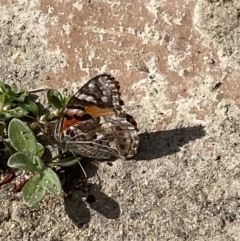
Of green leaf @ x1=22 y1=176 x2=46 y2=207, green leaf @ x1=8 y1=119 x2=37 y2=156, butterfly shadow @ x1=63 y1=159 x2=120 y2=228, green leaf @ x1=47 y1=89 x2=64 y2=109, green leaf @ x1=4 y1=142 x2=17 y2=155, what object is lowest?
butterfly shadow @ x1=63 y1=159 x2=120 y2=228

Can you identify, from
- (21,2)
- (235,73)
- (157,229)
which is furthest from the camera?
→ (21,2)

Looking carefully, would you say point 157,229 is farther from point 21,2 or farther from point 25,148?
point 21,2

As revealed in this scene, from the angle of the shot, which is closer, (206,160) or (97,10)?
(206,160)

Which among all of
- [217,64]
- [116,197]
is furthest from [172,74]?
[116,197]

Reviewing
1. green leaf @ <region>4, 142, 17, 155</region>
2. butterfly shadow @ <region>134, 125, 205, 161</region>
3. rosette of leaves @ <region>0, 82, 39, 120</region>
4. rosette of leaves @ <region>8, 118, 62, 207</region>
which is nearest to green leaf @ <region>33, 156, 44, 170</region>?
rosette of leaves @ <region>8, 118, 62, 207</region>

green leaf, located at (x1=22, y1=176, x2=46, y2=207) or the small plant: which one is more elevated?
the small plant

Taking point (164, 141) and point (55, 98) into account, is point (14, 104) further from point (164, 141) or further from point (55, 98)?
point (164, 141)

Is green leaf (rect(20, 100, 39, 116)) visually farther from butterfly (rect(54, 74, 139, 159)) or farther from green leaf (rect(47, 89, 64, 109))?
butterfly (rect(54, 74, 139, 159))
